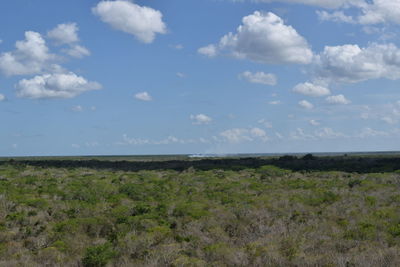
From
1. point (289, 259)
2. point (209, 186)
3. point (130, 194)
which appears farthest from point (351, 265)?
point (209, 186)

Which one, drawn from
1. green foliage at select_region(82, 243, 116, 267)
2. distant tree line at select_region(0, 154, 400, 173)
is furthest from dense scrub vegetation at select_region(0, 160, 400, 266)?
distant tree line at select_region(0, 154, 400, 173)

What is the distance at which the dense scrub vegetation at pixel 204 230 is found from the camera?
10.4m

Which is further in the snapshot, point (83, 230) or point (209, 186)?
point (209, 186)

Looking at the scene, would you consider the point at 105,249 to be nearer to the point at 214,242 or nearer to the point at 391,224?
the point at 214,242

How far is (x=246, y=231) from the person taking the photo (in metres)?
13.7

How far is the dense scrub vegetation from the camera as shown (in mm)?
10398

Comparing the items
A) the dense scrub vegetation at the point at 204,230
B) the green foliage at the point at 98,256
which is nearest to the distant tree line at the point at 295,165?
the dense scrub vegetation at the point at 204,230

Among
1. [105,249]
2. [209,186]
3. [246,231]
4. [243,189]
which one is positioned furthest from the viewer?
[209,186]

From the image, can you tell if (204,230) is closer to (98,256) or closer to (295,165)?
(98,256)

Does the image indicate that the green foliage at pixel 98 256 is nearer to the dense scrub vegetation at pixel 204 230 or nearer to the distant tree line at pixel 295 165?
the dense scrub vegetation at pixel 204 230

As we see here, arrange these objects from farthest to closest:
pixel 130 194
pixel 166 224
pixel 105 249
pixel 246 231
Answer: pixel 130 194, pixel 166 224, pixel 246 231, pixel 105 249

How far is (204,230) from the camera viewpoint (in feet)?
45.6

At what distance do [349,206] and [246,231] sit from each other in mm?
6118

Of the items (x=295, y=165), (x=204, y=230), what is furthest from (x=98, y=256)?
(x=295, y=165)
